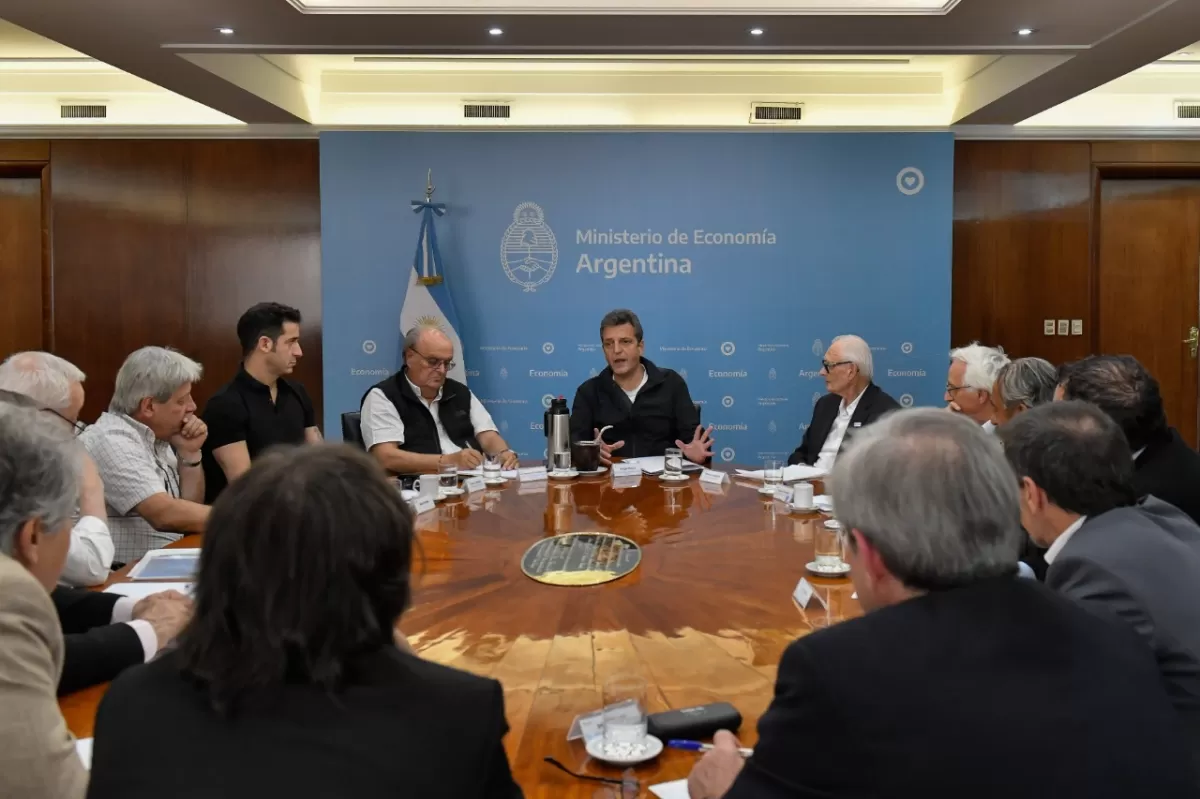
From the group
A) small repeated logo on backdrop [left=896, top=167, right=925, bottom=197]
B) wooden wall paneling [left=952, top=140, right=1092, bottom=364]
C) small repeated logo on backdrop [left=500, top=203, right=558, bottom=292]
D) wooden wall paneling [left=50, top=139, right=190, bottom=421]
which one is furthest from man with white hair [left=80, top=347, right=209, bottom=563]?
wooden wall paneling [left=952, top=140, right=1092, bottom=364]

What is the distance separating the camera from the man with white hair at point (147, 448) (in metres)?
3.06

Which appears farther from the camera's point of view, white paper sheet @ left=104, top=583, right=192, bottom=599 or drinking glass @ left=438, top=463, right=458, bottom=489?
drinking glass @ left=438, top=463, right=458, bottom=489

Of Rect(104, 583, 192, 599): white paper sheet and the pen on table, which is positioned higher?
Rect(104, 583, 192, 599): white paper sheet

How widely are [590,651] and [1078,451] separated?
3.66 ft

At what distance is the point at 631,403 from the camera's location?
487 centimetres

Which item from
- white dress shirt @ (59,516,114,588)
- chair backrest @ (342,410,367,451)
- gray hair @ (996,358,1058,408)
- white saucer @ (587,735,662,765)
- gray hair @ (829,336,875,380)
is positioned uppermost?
gray hair @ (829,336,875,380)

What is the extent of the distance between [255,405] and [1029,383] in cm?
315

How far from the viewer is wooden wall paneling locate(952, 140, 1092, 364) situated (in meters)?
6.71

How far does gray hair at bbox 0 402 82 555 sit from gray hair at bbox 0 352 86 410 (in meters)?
1.59

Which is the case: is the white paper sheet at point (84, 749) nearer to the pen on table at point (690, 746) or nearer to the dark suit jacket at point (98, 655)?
the dark suit jacket at point (98, 655)

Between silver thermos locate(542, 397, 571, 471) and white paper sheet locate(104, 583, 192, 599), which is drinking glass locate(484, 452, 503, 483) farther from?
white paper sheet locate(104, 583, 192, 599)

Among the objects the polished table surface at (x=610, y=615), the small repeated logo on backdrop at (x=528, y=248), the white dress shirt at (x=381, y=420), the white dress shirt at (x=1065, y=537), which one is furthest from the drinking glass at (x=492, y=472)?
the small repeated logo on backdrop at (x=528, y=248)

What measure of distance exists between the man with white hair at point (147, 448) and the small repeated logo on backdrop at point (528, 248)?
126 inches

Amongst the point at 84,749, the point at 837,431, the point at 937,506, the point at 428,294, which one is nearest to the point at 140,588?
the point at 84,749
